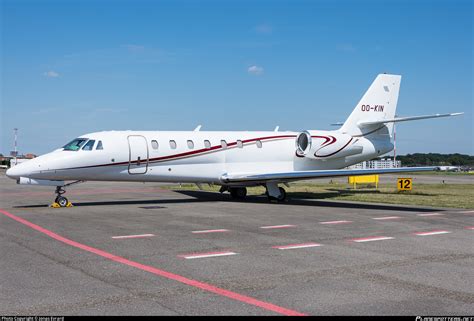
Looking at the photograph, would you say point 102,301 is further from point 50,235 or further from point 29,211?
point 29,211

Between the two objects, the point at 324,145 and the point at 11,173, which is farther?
the point at 324,145

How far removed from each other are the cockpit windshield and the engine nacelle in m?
9.47

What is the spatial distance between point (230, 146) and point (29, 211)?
842 cm

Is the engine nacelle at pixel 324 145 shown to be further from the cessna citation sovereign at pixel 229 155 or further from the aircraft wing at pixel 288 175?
the aircraft wing at pixel 288 175

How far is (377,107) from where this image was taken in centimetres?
2411

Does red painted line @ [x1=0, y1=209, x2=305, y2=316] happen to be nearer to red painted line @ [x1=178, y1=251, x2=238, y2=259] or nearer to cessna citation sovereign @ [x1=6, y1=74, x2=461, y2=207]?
red painted line @ [x1=178, y1=251, x2=238, y2=259]

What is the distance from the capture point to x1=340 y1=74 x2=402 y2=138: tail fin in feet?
78.0

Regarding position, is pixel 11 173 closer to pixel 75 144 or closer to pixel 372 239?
pixel 75 144

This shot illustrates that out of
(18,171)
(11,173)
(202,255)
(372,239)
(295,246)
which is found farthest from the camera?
(18,171)

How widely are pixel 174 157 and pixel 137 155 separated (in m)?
1.53

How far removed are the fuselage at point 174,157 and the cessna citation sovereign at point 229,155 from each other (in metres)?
0.03

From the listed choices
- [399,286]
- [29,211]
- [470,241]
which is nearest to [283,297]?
[399,286]

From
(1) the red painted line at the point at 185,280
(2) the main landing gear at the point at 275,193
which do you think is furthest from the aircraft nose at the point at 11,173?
(2) the main landing gear at the point at 275,193

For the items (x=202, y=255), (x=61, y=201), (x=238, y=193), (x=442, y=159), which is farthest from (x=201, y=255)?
(x=442, y=159)
